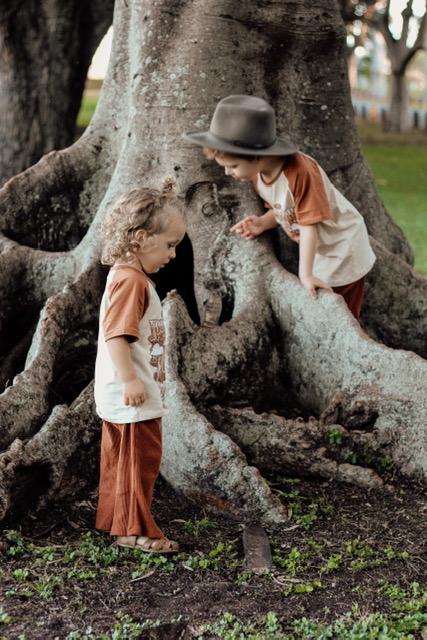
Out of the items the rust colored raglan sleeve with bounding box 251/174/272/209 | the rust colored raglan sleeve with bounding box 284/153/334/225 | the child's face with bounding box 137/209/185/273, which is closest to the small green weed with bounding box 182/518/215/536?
the child's face with bounding box 137/209/185/273

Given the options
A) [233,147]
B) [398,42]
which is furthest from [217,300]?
[398,42]

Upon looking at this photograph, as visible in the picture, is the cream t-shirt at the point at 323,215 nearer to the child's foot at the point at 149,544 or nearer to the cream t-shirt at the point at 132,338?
the cream t-shirt at the point at 132,338

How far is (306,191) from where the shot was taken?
5.25 m

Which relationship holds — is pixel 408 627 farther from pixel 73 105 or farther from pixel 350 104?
pixel 73 105

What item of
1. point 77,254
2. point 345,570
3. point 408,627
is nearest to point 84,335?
point 77,254

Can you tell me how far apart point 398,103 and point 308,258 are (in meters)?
28.2

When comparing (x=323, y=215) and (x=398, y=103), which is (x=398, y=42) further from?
(x=323, y=215)

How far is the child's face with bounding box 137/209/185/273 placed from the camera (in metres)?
4.21

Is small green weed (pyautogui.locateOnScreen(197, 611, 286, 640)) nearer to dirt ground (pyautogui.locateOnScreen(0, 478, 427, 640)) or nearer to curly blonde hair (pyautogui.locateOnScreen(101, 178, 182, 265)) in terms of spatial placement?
dirt ground (pyautogui.locateOnScreen(0, 478, 427, 640))

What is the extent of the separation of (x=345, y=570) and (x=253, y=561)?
14.9 inches

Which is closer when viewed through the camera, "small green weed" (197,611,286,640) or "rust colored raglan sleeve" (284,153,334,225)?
"small green weed" (197,611,286,640)

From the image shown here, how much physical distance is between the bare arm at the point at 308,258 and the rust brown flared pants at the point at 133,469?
54.7 inches

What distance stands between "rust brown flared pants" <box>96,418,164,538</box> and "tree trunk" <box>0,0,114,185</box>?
6.31 meters

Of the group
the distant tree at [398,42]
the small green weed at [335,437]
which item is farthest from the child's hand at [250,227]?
the distant tree at [398,42]
